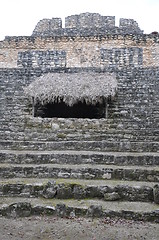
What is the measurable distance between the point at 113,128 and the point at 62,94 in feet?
6.27

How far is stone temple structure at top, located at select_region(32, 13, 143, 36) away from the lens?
2097 centimetres

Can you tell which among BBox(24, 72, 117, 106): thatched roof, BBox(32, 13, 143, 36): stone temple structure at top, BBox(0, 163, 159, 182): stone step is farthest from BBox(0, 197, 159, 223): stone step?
BBox(32, 13, 143, 36): stone temple structure at top

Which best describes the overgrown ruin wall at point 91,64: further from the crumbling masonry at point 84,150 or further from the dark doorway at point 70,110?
the dark doorway at point 70,110

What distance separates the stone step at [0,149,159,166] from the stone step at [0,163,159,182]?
0.22 m

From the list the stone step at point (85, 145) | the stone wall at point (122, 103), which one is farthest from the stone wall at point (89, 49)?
the stone step at point (85, 145)

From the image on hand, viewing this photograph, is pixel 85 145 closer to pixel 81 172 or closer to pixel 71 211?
pixel 81 172

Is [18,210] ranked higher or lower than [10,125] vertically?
lower

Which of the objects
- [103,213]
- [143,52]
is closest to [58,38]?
[143,52]

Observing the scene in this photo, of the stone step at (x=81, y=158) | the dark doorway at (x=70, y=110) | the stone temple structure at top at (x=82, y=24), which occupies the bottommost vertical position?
the stone step at (x=81, y=158)

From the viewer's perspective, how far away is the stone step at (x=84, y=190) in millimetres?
6012

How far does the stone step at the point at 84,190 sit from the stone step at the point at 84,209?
0.50 ft

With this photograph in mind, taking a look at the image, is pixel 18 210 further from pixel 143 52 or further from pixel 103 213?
pixel 143 52

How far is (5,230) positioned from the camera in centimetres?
512

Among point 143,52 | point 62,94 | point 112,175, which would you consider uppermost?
point 143,52
